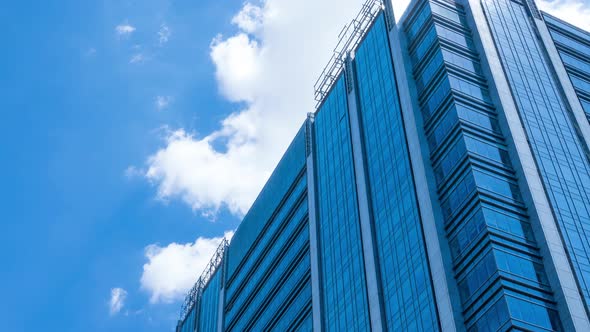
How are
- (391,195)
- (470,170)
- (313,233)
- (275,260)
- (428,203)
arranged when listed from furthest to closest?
(275,260) → (313,233) → (391,195) → (428,203) → (470,170)

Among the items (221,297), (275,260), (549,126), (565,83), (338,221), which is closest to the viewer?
(549,126)

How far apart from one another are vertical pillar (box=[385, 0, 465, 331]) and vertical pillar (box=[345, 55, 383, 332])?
7.73 meters

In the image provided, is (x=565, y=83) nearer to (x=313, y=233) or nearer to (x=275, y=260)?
(x=313, y=233)

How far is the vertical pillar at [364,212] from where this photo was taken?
75000 mm

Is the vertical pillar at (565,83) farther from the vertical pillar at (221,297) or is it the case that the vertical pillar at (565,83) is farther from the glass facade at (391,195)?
the vertical pillar at (221,297)

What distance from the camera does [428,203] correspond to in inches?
2864

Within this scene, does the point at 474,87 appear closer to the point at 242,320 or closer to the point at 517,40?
the point at 517,40

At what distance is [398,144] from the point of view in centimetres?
8175

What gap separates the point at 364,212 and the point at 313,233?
14.3m

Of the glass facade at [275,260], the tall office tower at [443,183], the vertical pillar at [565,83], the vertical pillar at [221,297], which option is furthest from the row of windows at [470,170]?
Result: the vertical pillar at [221,297]

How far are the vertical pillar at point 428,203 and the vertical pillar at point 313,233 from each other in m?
20.1

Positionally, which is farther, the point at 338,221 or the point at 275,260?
the point at 275,260

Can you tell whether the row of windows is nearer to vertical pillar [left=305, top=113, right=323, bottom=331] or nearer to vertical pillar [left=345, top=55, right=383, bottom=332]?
vertical pillar [left=345, top=55, right=383, bottom=332]

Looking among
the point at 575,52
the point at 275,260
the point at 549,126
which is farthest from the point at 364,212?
the point at 575,52
